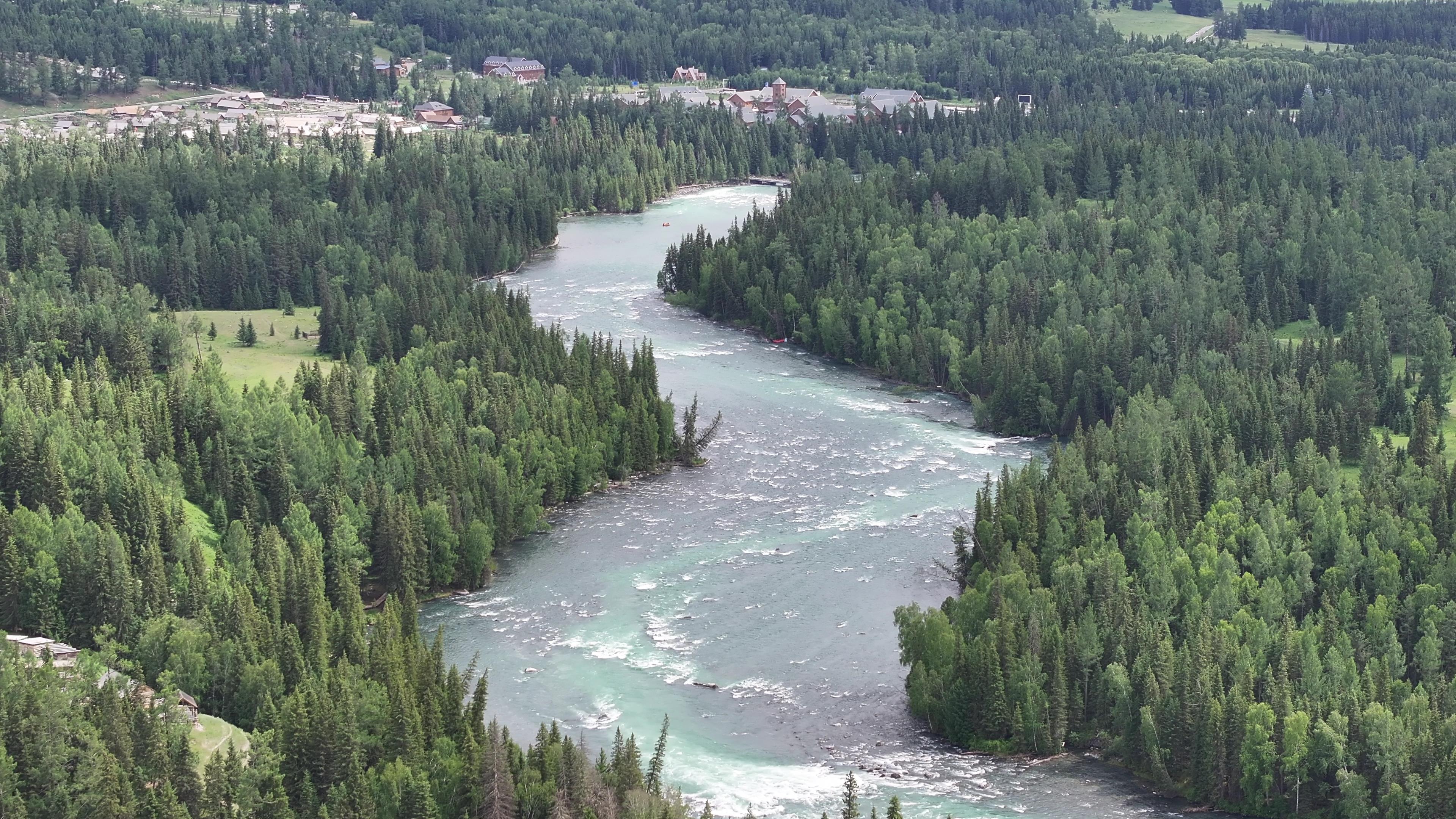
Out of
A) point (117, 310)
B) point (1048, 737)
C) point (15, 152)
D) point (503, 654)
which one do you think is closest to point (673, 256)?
point (117, 310)

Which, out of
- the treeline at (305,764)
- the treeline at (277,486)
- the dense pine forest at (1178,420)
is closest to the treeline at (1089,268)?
the dense pine forest at (1178,420)

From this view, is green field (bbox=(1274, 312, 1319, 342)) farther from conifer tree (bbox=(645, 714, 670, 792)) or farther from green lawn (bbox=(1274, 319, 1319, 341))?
conifer tree (bbox=(645, 714, 670, 792))

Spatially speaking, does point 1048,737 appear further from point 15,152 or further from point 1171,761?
point 15,152

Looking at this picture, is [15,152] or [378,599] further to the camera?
[15,152]

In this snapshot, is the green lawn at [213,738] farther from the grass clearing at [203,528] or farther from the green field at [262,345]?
the green field at [262,345]

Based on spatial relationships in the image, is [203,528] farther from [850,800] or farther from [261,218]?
[261,218]

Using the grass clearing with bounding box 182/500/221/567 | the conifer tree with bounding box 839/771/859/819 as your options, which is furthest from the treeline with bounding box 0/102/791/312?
the conifer tree with bounding box 839/771/859/819
